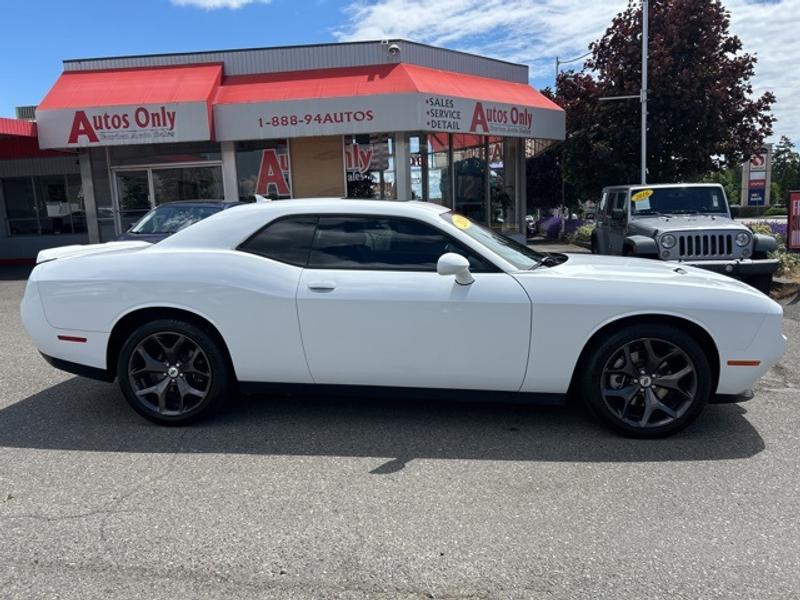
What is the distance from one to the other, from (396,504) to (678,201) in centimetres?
841

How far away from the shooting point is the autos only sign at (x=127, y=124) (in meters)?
13.5

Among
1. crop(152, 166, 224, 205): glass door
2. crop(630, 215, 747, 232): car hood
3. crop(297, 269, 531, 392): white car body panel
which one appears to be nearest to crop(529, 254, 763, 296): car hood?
crop(297, 269, 531, 392): white car body panel

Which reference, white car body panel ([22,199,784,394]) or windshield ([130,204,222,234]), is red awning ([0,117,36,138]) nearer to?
windshield ([130,204,222,234])

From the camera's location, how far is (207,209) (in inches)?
374

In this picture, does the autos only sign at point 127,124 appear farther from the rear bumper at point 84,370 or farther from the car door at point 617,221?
the rear bumper at point 84,370

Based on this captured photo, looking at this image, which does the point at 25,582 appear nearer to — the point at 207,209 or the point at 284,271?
the point at 284,271

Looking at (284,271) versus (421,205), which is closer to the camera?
(284,271)

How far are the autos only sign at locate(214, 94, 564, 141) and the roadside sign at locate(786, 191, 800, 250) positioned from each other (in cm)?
636

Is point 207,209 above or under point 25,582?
above

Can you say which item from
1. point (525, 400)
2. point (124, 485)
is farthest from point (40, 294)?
point (525, 400)

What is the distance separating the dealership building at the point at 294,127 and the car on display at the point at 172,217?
4566 millimetres

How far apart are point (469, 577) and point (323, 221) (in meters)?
2.56

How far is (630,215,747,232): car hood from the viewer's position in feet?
28.3

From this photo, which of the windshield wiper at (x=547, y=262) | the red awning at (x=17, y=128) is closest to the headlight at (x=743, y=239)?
the windshield wiper at (x=547, y=262)
